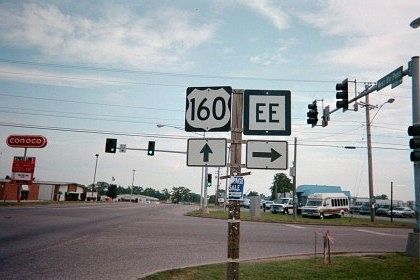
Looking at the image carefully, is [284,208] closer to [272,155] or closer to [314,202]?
[314,202]

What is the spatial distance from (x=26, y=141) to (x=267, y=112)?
2006 inches

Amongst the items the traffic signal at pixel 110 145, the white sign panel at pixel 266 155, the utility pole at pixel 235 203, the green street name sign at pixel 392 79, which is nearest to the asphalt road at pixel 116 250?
the utility pole at pixel 235 203

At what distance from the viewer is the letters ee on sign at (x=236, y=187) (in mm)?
5820

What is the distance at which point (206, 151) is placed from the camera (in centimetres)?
596

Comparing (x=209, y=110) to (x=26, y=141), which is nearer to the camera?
(x=209, y=110)

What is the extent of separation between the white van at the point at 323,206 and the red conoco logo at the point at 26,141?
112 feet

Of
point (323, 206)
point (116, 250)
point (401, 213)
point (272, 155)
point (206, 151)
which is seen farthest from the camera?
point (401, 213)

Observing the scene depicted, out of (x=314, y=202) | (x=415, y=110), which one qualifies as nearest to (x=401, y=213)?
(x=314, y=202)

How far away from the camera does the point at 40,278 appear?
27.5 ft

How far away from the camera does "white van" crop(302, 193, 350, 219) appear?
4012 cm

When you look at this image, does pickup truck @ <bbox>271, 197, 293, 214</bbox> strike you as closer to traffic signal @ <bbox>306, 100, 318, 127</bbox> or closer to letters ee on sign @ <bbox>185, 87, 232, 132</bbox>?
traffic signal @ <bbox>306, 100, 318, 127</bbox>

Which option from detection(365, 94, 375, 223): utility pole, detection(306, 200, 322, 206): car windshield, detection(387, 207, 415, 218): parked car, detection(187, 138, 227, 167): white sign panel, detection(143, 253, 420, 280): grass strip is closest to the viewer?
detection(187, 138, 227, 167): white sign panel

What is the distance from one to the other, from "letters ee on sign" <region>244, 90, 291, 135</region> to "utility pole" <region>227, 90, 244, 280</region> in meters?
0.11

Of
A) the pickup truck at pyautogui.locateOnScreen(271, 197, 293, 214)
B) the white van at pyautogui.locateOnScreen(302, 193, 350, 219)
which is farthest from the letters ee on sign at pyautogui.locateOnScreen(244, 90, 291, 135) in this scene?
the pickup truck at pyautogui.locateOnScreen(271, 197, 293, 214)
